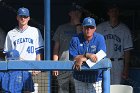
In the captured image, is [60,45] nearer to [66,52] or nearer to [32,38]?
[66,52]

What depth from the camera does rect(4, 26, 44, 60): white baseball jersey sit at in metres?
6.47

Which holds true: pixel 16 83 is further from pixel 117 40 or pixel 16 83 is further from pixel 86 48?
pixel 117 40

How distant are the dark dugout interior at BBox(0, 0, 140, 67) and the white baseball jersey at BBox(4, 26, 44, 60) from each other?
145 cm

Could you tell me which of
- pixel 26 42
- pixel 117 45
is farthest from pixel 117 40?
pixel 26 42

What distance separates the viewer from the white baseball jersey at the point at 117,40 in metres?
6.86

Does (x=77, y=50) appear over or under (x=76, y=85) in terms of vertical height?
over

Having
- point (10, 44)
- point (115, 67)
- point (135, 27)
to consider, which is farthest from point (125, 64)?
point (10, 44)

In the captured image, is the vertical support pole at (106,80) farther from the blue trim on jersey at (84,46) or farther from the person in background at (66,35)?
the person in background at (66,35)

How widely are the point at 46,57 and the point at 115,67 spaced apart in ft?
3.81

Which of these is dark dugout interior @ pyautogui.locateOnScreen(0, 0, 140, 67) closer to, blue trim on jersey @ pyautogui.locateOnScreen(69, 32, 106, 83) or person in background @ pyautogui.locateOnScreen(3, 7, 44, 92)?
person in background @ pyautogui.locateOnScreen(3, 7, 44, 92)

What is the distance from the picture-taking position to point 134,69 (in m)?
7.42

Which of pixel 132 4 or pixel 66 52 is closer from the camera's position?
pixel 66 52

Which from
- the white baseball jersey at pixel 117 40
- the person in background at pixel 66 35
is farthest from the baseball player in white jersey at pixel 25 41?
the white baseball jersey at pixel 117 40

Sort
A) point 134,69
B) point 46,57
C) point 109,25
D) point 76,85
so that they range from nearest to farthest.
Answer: point 76,85 → point 46,57 → point 109,25 → point 134,69
